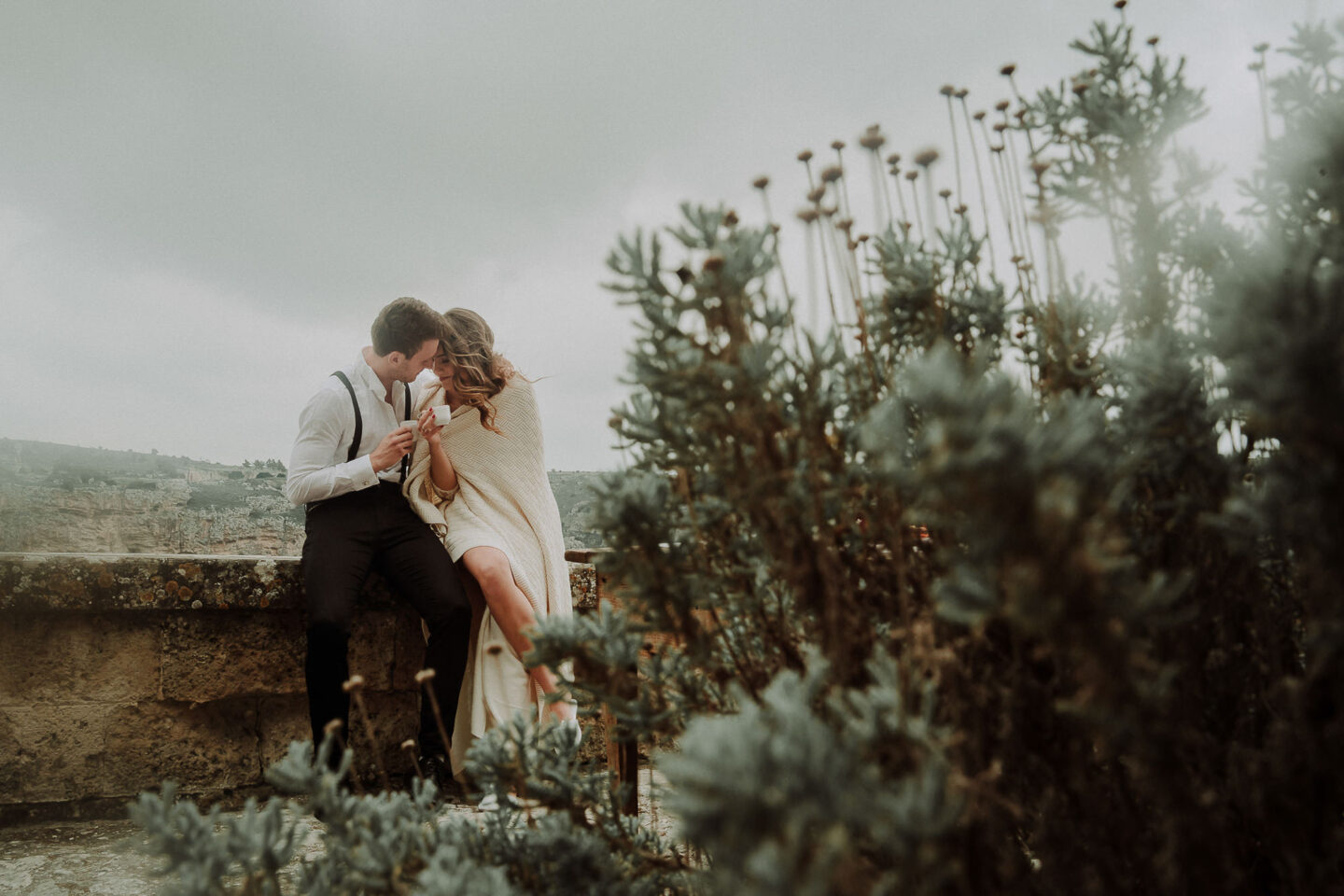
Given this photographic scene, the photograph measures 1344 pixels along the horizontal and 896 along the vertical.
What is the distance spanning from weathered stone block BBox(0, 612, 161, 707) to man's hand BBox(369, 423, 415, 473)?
1.04 m

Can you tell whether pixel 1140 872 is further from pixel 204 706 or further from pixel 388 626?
pixel 204 706

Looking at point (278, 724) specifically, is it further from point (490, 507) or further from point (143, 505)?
point (143, 505)

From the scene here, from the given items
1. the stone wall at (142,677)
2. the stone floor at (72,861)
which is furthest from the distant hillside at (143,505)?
the stone floor at (72,861)

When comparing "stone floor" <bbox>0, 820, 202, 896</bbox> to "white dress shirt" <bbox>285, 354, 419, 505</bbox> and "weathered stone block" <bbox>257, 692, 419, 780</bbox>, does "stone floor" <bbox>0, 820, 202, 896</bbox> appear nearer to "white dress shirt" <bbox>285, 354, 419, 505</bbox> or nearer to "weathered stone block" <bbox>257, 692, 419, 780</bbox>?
"weathered stone block" <bbox>257, 692, 419, 780</bbox>

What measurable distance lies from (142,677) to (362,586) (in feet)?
2.85

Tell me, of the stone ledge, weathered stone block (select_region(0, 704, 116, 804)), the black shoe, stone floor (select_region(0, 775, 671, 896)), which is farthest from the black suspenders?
stone floor (select_region(0, 775, 671, 896))

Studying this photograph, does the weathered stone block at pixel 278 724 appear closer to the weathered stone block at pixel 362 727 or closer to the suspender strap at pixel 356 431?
the weathered stone block at pixel 362 727

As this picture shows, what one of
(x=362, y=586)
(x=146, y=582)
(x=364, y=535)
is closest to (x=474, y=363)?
(x=364, y=535)

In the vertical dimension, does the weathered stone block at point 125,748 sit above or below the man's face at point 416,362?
below

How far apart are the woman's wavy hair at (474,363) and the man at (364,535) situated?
0.66ft

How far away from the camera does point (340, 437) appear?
3.55m

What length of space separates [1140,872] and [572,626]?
92 cm

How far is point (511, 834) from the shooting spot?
5.01 ft

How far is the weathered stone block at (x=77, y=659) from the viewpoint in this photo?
2.97 metres
